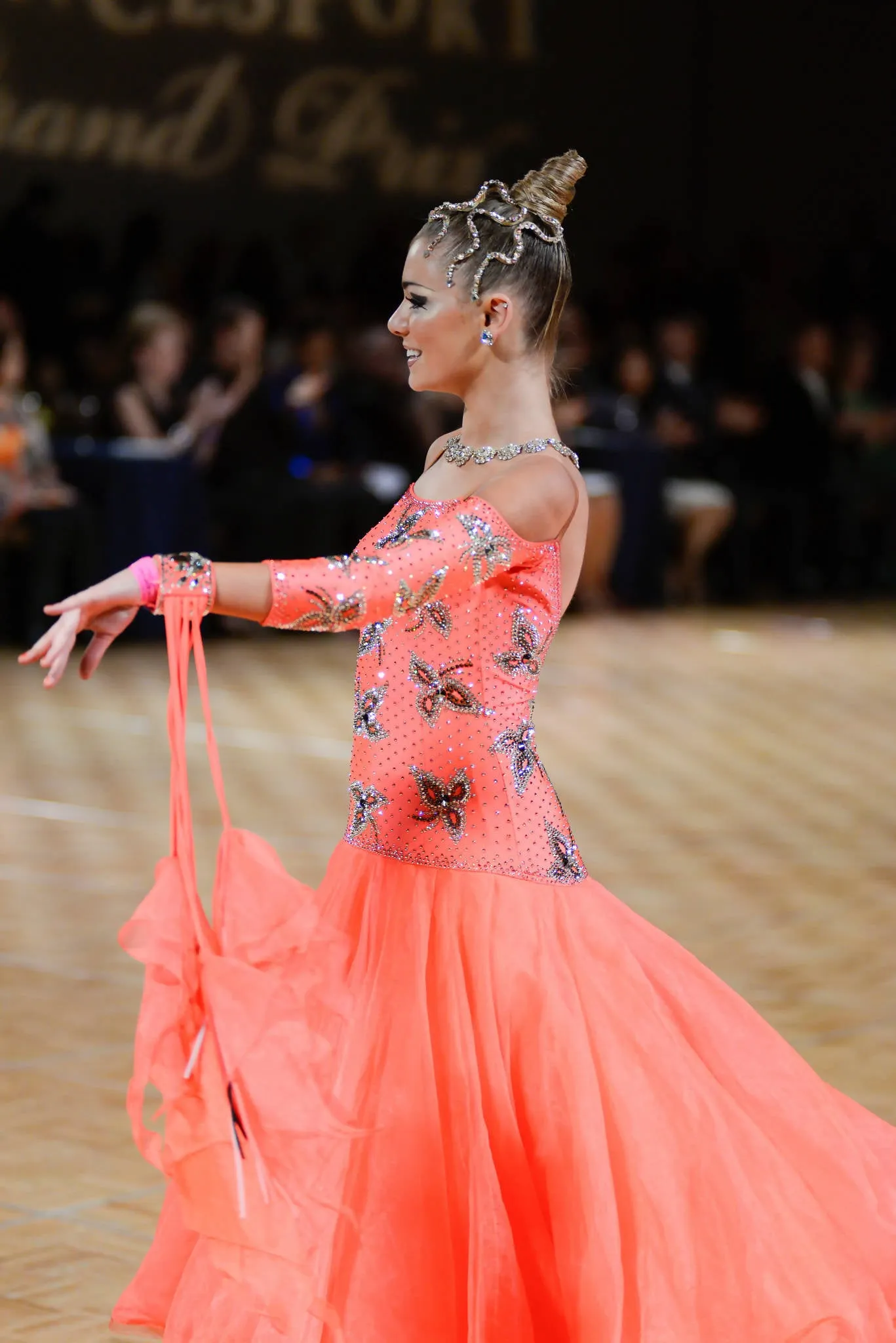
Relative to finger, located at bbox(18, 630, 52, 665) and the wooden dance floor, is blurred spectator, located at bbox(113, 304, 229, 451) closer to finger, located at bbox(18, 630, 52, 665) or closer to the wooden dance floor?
the wooden dance floor

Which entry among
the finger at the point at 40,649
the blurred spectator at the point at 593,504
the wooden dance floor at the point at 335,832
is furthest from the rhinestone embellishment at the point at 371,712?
the blurred spectator at the point at 593,504

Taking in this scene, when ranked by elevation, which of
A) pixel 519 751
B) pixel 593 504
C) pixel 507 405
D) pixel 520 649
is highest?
pixel 507 405

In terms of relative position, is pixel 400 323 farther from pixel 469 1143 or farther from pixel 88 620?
pixel 469 1143

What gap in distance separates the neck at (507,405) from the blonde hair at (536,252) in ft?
0.11

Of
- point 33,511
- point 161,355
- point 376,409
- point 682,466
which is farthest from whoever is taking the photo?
point 682,466

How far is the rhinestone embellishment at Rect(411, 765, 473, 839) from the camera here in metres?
2.05

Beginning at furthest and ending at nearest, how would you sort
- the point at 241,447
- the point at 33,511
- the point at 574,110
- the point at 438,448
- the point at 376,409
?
the point at 574,110, the point at 376,409, the point at 241,447, the point at 33,511, the point at 438,448

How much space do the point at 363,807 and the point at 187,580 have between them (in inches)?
16.2

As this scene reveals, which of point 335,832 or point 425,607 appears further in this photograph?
point 335,832

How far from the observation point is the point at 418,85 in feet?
38.6

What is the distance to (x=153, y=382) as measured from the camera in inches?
337

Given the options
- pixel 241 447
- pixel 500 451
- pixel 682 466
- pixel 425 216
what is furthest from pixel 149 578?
pixel 682 466

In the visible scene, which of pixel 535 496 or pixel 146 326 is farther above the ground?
pixel 146 326

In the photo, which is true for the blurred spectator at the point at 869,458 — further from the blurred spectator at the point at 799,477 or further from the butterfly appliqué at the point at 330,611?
the butterfly appliqué at the point at 330,611
